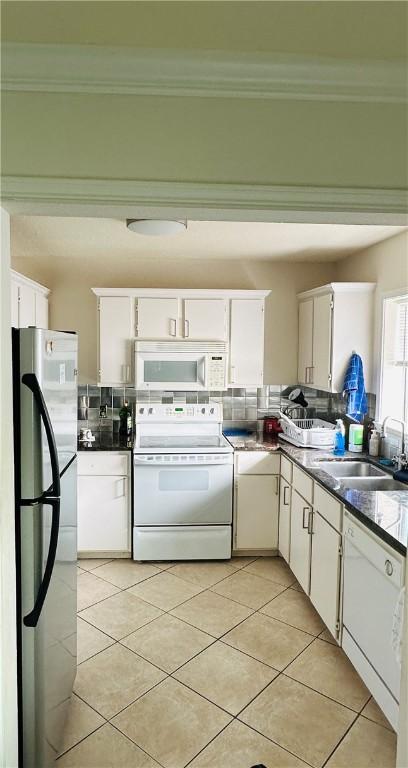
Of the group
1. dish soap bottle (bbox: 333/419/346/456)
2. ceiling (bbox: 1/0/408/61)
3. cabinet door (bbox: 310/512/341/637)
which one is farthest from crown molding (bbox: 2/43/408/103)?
dish soap bottle (bbox: 333/419/346/456)

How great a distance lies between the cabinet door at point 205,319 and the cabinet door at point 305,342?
0.70m

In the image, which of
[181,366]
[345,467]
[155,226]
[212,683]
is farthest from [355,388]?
[212,683]

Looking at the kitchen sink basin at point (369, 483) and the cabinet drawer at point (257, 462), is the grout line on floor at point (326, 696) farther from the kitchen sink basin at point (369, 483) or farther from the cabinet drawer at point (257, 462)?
the cabinet drawer at point (257, 462)

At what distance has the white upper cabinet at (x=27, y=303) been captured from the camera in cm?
319

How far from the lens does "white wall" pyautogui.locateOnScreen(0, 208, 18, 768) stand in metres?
1.35

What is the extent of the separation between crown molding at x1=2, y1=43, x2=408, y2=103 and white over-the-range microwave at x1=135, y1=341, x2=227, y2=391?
2.79 meters

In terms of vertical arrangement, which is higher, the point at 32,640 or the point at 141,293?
the point at 141,293

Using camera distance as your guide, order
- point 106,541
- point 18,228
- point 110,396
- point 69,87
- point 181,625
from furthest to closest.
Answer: point 110,396
point 106,541
point 18,228
point 181,625
point 69,87

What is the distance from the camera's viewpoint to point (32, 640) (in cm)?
168

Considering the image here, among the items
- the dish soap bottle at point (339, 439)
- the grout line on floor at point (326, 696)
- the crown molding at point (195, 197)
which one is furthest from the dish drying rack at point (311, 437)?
the crown molding at point (195, 197)

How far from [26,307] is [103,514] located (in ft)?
5.45

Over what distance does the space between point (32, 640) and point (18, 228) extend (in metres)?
2.51

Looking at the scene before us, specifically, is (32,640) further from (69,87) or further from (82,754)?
(69,87)

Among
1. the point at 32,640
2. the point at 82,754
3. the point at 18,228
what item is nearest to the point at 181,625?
the point at 82,754
